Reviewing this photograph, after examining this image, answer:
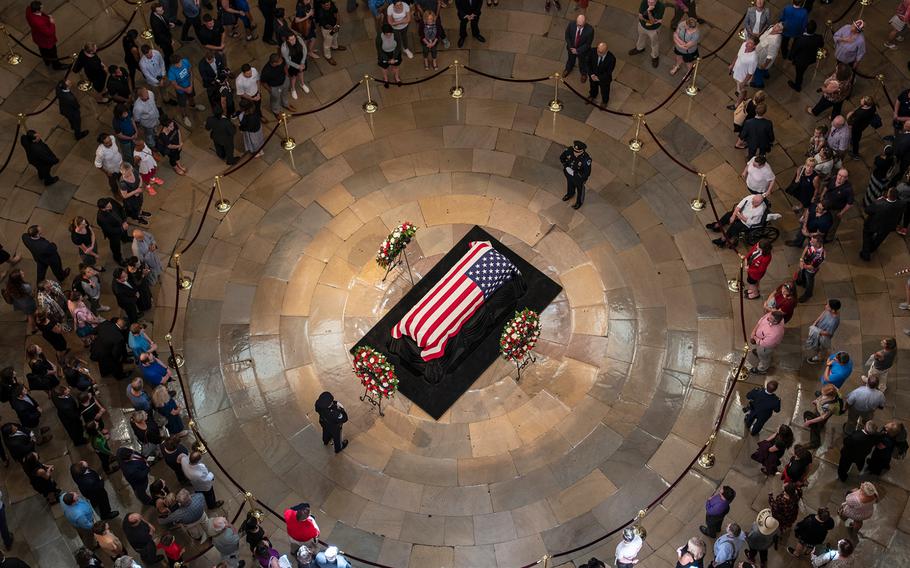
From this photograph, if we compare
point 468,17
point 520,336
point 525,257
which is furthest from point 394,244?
point 468,17

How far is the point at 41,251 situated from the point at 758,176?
13.2 metres

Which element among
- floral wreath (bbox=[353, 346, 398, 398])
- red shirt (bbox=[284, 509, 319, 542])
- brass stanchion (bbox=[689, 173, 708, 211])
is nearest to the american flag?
floral wreath (bbox=[353, 346, 398, 398])

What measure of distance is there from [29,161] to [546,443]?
11636 mm

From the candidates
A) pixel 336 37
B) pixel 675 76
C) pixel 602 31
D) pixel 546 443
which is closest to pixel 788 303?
pixel 546 443

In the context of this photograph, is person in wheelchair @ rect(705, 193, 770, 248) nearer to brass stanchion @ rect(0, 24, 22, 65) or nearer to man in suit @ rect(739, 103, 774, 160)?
man in suit @ rect(739, 103, 774, 160)

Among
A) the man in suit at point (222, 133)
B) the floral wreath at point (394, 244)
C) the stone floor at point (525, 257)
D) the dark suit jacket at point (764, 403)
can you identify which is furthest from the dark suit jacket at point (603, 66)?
the dark suit jacket at point (764, 403)

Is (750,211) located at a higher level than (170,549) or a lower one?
higher

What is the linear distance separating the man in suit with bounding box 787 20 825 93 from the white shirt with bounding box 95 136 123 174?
1379cm

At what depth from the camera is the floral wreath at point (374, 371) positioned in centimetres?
1741

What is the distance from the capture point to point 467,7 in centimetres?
2253

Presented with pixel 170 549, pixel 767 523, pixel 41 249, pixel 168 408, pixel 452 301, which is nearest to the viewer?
pixel 767 523

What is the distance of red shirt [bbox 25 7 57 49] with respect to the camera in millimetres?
21609

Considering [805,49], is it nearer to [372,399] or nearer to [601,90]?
[601,90]

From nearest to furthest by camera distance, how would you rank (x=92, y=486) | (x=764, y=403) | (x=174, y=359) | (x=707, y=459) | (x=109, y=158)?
1. (x=92, y=486)
2. (x=764, y=403)
3. (x=707, y=459)
4. (x=174, y=359)
5. (x=109, y=158)
